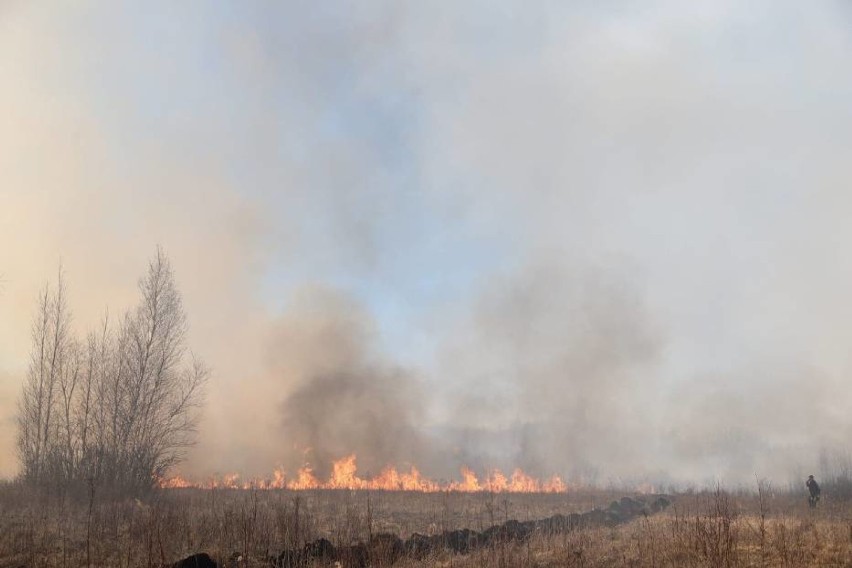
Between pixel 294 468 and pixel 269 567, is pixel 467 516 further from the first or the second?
pixel 294 468

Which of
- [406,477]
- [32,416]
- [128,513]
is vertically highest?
[32,416]

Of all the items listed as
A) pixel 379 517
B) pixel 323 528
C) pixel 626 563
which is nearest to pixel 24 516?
pixel 323 528

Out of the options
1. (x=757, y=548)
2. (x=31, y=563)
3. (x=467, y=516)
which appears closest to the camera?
(x=31, y=563)

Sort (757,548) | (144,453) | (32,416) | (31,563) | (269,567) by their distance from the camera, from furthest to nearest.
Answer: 1. (32,416)
2. (144,453)
3. (757,548)
4. (31,563)
5. (269,567)

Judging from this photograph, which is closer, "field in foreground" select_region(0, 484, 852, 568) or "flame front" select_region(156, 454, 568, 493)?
"field in foreground" select_region(0, 484, 852, 568)

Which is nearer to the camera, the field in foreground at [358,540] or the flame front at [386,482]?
the field in foreground at [358,540]

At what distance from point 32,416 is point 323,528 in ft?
85.7

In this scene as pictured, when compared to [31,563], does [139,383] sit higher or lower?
higher

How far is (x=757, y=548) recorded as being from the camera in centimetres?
1123

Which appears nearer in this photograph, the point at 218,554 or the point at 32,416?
the point at 218,554

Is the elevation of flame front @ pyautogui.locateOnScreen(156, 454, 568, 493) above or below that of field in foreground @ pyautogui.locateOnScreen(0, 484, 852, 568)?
below

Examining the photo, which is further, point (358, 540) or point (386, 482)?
point (386, 482)

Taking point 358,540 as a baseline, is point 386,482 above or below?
below

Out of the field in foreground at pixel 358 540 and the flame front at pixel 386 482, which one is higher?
the field in foreground at pixel 358 540
